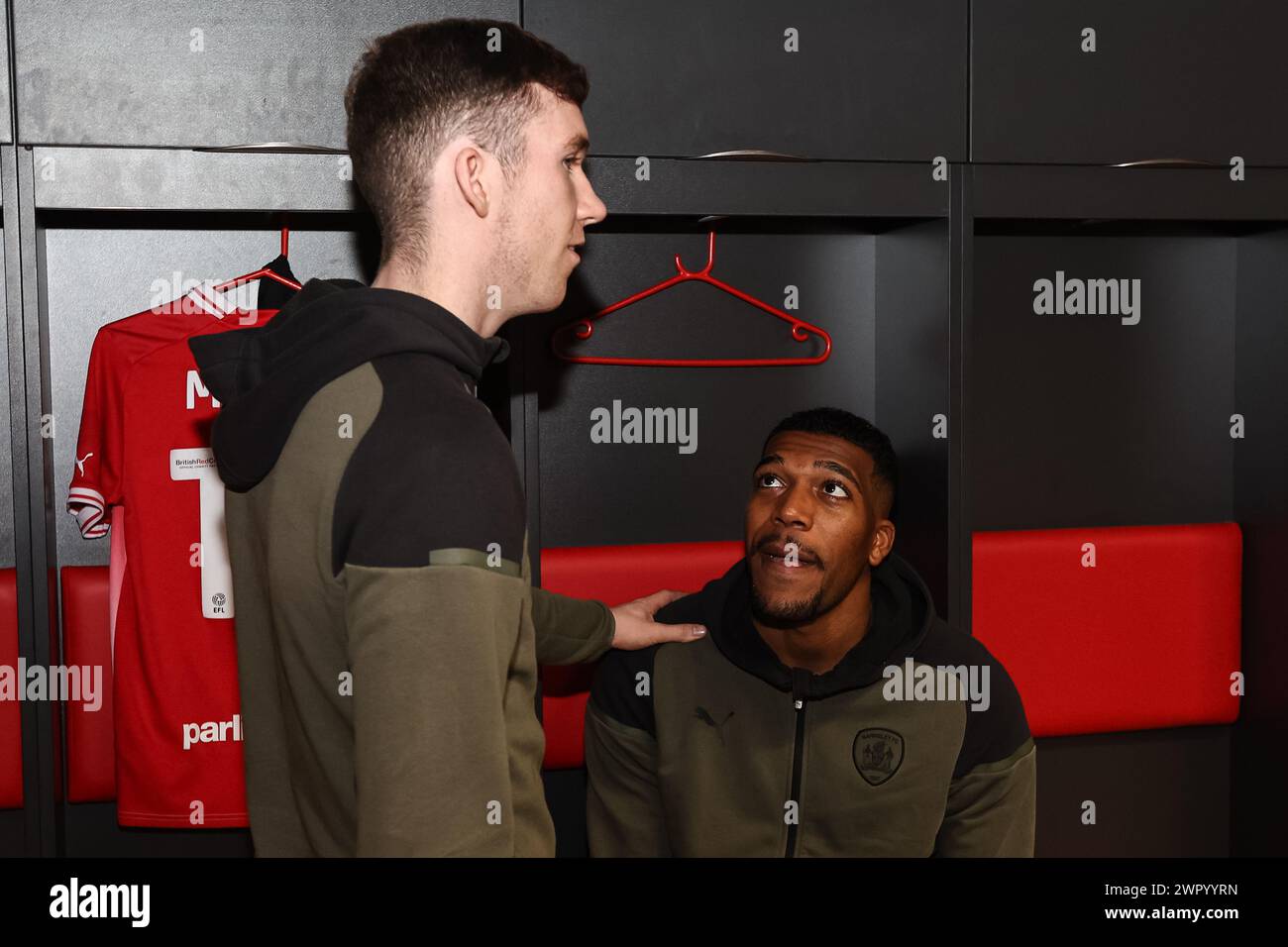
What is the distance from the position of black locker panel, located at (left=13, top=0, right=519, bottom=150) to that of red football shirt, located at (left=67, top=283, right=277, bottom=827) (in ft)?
1.36

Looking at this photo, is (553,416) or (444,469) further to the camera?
(553,416)

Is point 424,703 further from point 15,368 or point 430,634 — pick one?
point 15,368

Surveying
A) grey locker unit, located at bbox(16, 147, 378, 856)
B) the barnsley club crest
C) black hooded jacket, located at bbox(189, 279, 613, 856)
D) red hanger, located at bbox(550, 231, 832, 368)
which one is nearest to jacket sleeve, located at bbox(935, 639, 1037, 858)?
the barnsley club crest

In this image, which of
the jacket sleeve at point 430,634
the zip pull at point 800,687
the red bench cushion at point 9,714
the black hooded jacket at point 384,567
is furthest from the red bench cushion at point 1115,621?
the red bench cushion at point 9,714

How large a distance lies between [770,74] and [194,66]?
0.97 metres

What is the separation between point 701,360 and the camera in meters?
2.31

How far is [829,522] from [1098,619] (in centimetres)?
84

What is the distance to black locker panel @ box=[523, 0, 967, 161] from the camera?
1.86 metres

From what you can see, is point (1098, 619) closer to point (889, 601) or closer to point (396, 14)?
point (889, 601)

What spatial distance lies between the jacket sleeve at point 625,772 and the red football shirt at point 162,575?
653mm

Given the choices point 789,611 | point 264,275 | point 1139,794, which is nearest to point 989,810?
point 789,611

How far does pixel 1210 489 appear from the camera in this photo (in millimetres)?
2529

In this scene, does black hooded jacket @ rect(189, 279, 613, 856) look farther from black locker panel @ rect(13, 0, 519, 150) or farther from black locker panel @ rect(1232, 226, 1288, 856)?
black locker panel @ rect(1232, 226, 1288, 856)
